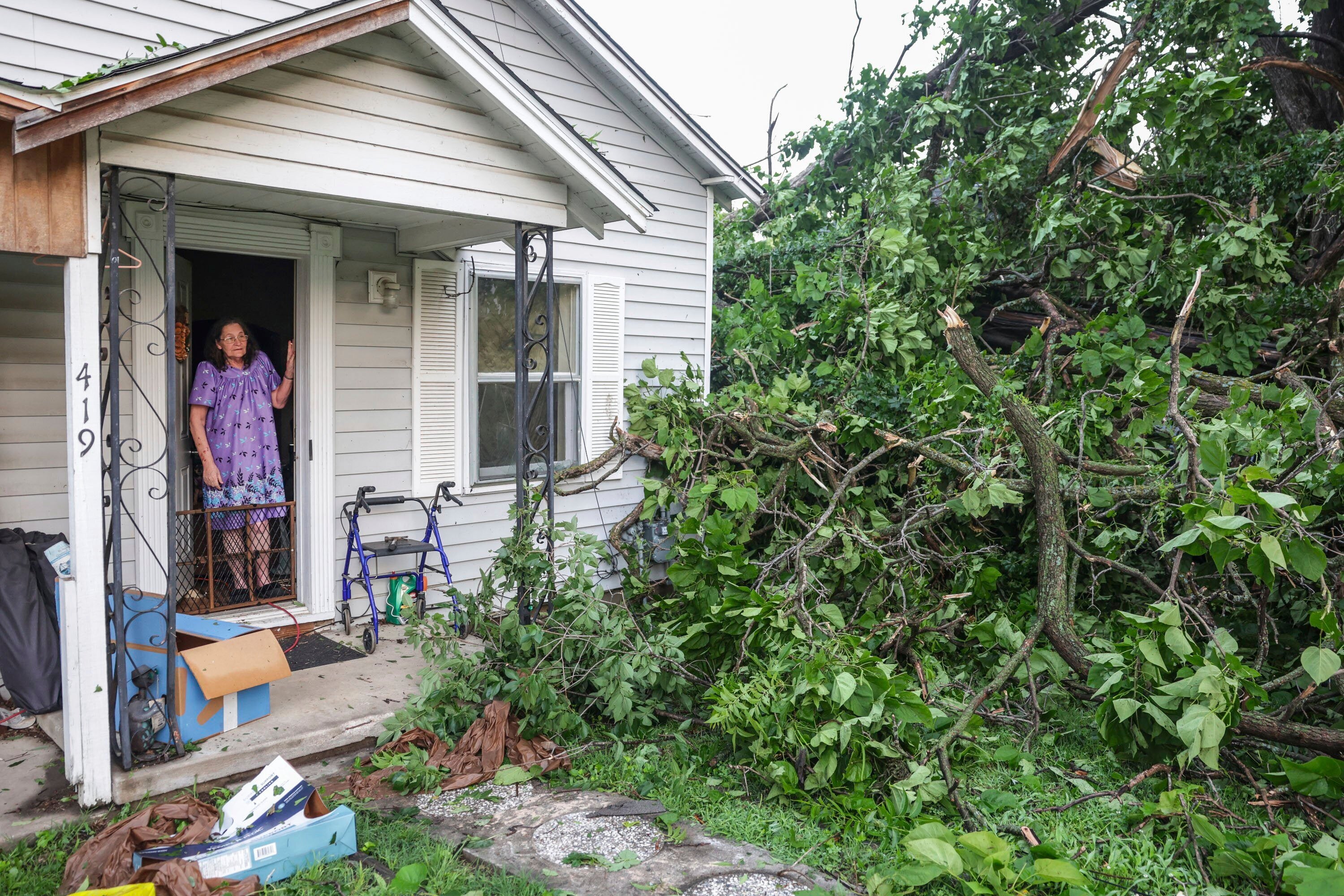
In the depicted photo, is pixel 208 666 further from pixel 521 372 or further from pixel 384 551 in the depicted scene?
pixel 521 372

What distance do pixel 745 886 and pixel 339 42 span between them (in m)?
4.13

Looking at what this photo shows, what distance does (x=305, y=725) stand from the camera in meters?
4.47

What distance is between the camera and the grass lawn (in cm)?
328

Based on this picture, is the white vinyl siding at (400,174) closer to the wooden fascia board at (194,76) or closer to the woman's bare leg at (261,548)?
the wooden fascia board at (194,76)

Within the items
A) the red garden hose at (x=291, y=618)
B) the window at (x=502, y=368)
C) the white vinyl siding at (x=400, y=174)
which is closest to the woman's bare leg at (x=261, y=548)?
the red garden hose at (x=291, y=618)

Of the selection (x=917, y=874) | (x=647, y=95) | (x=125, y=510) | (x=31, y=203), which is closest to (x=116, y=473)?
(x=125, y=510)

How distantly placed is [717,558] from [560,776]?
1483mm

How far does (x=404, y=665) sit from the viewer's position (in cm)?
543

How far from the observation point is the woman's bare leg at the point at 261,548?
5.83 meters

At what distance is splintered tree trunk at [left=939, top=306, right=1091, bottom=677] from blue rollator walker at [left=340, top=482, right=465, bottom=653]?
A: 345cm

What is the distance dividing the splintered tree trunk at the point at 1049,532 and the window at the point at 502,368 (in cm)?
320

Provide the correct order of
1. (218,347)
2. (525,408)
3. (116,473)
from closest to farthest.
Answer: (116,473) → (525,408) → (218,347)

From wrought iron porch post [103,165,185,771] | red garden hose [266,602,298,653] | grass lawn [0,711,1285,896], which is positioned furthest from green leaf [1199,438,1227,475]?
red garden hose [266,602,298,653]

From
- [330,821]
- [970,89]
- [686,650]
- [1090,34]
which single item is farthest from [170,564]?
[1090,34]
